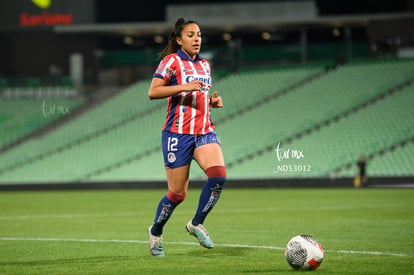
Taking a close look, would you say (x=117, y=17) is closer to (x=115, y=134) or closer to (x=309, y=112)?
(x=115, y=134)

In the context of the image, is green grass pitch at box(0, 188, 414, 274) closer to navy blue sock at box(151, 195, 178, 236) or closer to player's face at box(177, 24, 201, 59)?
navy blue sock at box(151, 195, 178, 236)

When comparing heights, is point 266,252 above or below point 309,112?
above

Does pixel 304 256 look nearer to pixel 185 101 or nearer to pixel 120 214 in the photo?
pixel 185 101

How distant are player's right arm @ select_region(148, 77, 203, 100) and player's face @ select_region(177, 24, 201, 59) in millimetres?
489

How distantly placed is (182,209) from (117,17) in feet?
91.6

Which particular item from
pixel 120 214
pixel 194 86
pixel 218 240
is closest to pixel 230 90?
pixel 120 214

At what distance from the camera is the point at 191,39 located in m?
8.23

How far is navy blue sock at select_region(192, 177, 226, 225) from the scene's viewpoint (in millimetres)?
7968

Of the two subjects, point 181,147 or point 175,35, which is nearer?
point 181,147

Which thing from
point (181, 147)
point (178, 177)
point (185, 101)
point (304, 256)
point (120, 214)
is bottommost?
point (120, 214)

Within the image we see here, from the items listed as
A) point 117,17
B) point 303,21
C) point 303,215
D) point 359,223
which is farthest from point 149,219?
point 117,17

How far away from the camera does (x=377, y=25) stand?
39.3m

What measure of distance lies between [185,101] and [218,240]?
8.20 feet

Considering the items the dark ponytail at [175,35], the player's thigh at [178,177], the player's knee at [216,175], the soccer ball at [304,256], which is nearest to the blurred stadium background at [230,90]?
the dark ponytail at [175,35]
